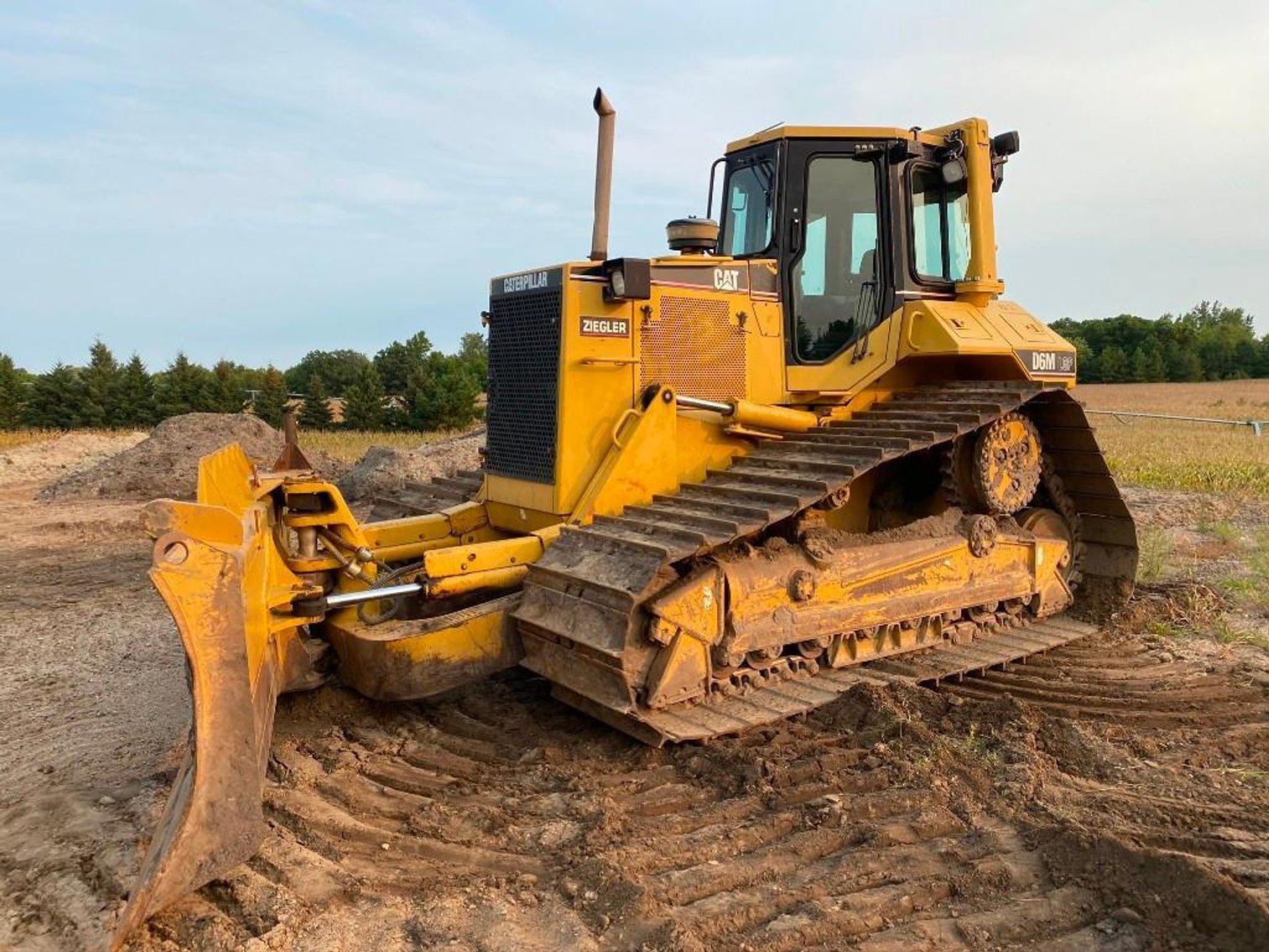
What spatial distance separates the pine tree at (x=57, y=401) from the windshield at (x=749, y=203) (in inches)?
1270

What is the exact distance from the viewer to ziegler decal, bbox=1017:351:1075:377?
6337 millimetres

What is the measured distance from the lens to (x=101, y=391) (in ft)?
108

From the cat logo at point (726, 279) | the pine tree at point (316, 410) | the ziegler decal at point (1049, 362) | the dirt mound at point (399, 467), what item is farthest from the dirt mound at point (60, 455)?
the ziegler decal at point (1049, 362)

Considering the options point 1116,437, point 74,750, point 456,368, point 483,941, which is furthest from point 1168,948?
point 456,368

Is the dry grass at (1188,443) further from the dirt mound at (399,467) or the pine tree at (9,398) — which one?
the pine tree at (9,398)

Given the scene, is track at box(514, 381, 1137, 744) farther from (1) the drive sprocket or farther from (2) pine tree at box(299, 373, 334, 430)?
(2) pine tree at box(299, 373, 334, 430)

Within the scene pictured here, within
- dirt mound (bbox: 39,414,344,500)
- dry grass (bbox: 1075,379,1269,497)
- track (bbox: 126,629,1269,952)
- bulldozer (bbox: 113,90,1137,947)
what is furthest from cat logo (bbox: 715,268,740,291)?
dirt mound (bbox: 39,414,344,500)

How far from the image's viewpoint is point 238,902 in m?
3.51

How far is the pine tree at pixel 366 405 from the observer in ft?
108

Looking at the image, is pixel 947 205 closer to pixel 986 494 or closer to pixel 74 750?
pixel 986 494

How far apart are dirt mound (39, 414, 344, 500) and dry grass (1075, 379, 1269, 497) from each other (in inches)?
565

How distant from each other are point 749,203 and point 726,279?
893 millimetres

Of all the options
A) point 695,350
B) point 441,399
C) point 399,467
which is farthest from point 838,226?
point 441,399

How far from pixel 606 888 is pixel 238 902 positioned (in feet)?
4.31
